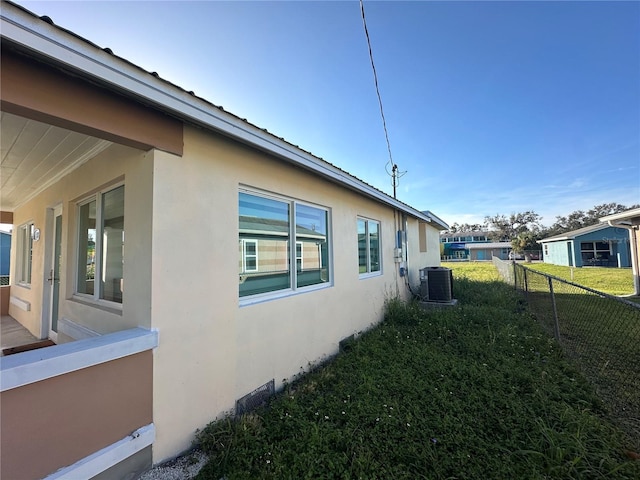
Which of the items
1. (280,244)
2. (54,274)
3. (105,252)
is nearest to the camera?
(105,252)

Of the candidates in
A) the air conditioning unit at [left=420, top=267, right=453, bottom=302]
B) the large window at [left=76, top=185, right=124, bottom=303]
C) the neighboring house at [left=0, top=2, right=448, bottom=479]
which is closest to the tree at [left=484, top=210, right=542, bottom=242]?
the air conditioning unit at [left=420, top=267, right=453, bottom=302]

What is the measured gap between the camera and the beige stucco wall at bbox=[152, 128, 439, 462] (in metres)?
2.10

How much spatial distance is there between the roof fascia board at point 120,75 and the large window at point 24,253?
5655mm

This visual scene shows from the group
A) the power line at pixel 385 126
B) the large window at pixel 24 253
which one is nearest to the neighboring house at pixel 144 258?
the large window at pixel 24 253

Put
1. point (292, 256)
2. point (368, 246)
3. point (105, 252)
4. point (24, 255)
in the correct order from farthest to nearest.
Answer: point (368, 246)
point (24, 255)
point (292, 256)
point (105, 252)

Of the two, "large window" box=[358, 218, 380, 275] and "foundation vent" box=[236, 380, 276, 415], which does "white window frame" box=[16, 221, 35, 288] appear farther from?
"large window" box=[358, 218, 380, 275]

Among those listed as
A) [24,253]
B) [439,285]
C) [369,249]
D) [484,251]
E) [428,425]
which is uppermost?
[24,253]

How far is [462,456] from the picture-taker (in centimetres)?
205

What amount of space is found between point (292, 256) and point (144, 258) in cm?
191

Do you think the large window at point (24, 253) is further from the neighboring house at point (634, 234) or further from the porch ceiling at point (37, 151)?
the neighboring house at point (634, 234)

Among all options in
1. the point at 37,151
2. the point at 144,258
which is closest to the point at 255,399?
the point at 144,258

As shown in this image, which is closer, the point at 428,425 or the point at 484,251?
the point at 428,425

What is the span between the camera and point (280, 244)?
3594 millimetres

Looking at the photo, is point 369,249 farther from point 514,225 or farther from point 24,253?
point 514,225
